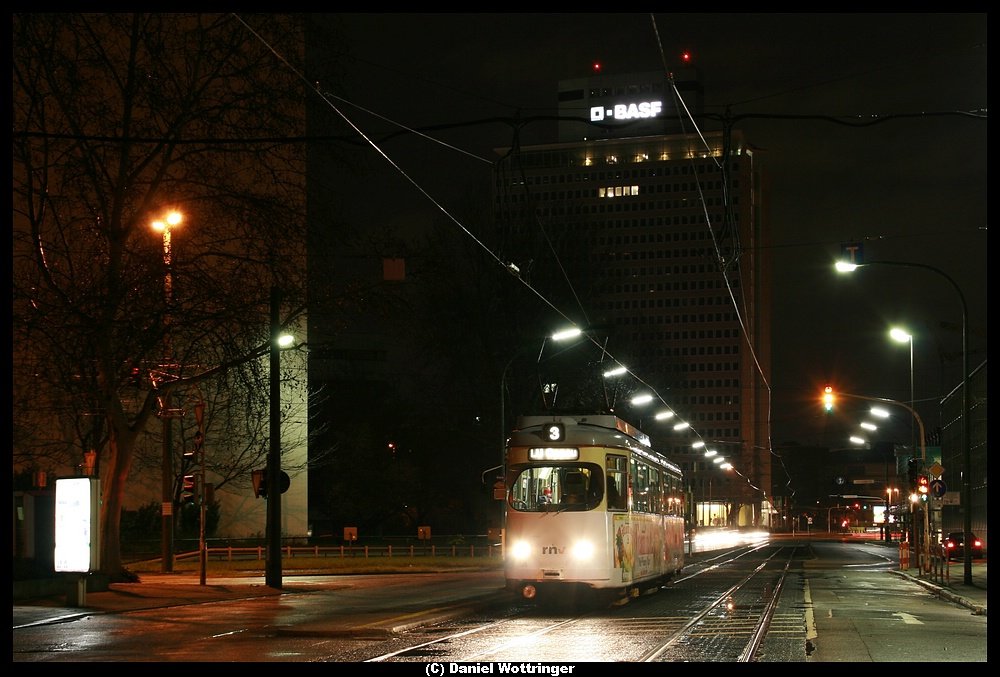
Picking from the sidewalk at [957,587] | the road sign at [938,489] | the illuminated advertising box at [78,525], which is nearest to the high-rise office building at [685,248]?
the sidewalk at [957,587]

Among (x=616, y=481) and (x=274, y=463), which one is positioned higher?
(x=274, y=463)

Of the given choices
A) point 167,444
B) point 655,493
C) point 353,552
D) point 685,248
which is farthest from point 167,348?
point 685,248

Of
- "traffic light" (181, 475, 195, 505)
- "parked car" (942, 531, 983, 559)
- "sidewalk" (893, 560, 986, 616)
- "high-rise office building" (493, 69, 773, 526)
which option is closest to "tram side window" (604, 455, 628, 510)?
"sidewalk" (893, 560, 986, 616)

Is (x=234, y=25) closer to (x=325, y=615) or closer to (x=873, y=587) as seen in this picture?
(x=325, y=615)

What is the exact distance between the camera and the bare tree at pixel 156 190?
25.0 meters

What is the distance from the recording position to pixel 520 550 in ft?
71.8

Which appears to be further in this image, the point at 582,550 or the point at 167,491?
the point at 167,491

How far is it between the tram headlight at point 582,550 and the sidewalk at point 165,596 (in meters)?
7.38

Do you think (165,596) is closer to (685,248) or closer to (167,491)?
(167,491)

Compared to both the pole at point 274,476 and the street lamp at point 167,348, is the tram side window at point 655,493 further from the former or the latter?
the street lamp at point 167,348

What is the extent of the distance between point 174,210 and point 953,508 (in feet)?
203

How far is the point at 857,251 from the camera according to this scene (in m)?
Answer: 24.8

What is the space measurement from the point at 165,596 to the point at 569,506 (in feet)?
29.2
